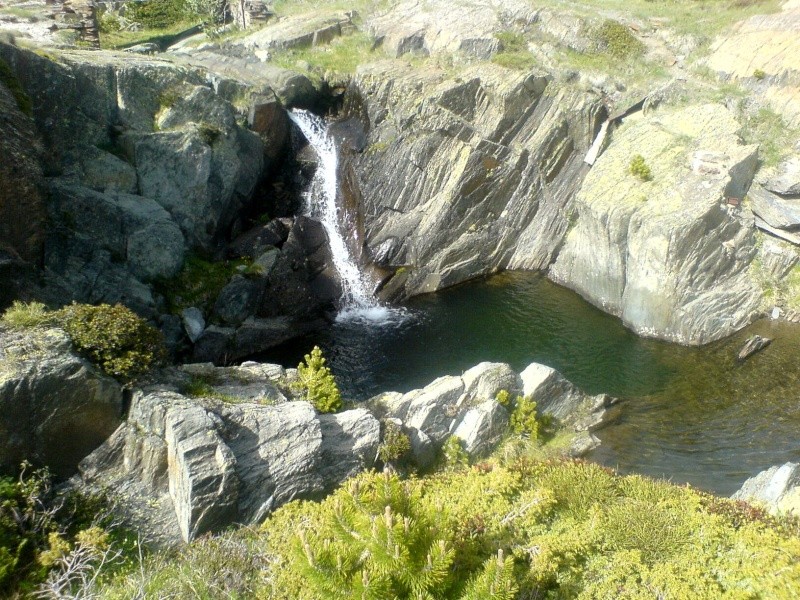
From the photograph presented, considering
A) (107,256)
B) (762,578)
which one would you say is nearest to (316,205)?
(107,256)

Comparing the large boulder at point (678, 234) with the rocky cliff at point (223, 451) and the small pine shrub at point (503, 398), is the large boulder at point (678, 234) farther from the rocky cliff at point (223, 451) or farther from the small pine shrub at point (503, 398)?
the rocky cliff at point (223, 451)

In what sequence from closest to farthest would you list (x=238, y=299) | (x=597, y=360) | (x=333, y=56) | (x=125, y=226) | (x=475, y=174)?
(x=125, y=226) → (x=597, y=360) → (x=238, y=299) → (x=475, y=174) → (x=333, y=56)

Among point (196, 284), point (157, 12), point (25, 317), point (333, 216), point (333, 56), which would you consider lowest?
point (196, 284)

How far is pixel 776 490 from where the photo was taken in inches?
630

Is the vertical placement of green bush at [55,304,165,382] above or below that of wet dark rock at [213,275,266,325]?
above

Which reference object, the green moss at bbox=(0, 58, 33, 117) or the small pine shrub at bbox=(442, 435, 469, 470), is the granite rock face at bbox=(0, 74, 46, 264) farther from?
the small pine shrub at bbox=(442, 435, 469, 470)

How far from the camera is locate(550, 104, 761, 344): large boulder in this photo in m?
28.8

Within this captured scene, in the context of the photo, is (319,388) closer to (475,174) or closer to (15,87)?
(15,87)

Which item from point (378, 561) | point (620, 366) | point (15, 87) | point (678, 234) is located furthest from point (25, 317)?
point (678, 234)

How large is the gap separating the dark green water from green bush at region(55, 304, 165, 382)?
1130 centimetres

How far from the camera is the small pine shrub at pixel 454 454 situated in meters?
18.3

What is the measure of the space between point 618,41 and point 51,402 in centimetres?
4262

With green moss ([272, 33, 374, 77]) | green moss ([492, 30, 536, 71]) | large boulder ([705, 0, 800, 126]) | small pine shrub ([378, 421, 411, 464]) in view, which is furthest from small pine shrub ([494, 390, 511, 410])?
green moss ([272, 33, 374, 77])

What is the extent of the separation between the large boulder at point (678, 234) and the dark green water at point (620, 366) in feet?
4.01
